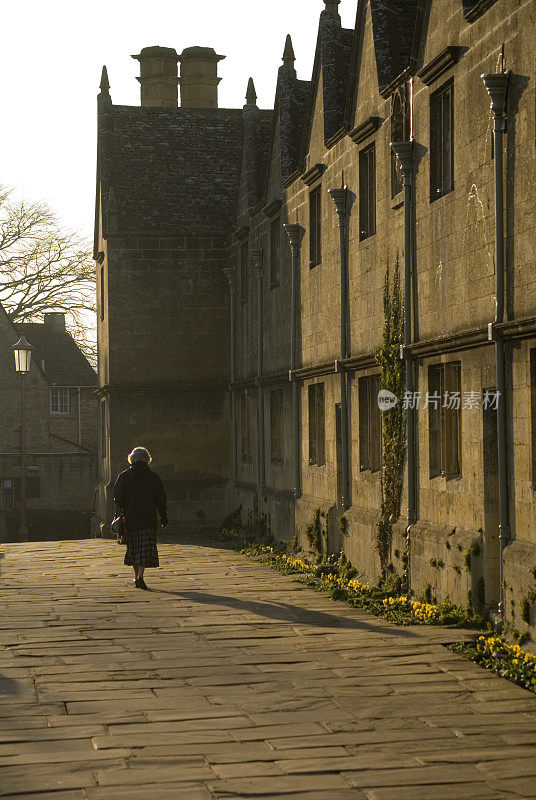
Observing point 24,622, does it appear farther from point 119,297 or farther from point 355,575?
point 119,297

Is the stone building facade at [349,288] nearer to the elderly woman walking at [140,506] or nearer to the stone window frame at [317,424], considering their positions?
the stone window frame at [317,424]

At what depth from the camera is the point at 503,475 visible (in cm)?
1114

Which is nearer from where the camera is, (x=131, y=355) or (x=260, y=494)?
(x=260, y=494)

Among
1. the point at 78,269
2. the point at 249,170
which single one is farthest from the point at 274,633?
the point at 78,269

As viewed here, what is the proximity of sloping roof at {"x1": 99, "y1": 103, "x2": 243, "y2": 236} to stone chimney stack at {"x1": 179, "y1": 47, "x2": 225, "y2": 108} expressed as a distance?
14.0 feet

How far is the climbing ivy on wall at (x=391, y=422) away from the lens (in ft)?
48.1

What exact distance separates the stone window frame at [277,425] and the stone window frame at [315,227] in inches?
130

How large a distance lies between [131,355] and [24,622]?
15010 mm

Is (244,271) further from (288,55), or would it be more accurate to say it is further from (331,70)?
(331,70)

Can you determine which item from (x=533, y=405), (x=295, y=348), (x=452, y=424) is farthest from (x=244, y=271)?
(x=533, y=405)

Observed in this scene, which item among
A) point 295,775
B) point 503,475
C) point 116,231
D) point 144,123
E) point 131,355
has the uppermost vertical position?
point 144,123

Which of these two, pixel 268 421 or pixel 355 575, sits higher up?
pixel 268 421

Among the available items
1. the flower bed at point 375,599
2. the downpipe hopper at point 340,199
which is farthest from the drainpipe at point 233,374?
the downpipe hopper at point 340,199

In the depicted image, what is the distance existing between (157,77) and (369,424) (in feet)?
68.1
